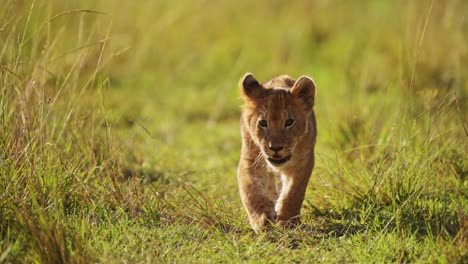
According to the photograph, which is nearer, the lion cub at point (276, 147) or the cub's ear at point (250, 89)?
the lion cub at point (276, 147)

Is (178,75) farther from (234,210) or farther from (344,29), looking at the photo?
(234,210)

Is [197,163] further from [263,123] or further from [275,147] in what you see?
[275,147]

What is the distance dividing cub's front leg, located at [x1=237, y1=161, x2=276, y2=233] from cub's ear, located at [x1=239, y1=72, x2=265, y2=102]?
17.4 inches

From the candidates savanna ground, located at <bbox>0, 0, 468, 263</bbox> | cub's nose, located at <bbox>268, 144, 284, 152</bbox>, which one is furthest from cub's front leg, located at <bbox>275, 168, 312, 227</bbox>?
cub's nose, located at <bbox>268, 144, 284, 152</bbox>

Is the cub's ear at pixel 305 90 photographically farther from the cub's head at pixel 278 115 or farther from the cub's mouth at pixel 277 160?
the cub's mouth at pixel 277 160

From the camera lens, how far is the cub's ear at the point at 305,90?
538 cm

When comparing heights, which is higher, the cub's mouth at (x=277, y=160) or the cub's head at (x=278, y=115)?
the cub's head at (x=278, y=115)

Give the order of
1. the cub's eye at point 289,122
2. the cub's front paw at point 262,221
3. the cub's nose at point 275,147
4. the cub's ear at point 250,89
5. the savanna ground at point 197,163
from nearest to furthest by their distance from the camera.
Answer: the savanna ground at point 197,163
the cub's front paw at point 262,221
the cub's nose at point 275,147
the cub's eye at point 289,122
the cub's ear at point 250,89

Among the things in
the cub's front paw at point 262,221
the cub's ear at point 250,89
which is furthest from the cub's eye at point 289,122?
the cub's front paw at point 262,221

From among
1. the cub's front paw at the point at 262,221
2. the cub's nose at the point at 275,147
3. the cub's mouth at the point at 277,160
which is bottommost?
the cub's front paw at the point at 262,221

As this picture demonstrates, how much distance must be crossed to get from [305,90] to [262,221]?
1.00 meters

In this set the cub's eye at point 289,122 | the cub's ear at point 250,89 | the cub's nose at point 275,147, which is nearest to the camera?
the cub's nose at point 275,147

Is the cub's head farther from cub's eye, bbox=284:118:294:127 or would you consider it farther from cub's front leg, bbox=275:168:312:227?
cub's front leg, bbox=275:168:312:227

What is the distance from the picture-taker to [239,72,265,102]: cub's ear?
18.0ft
